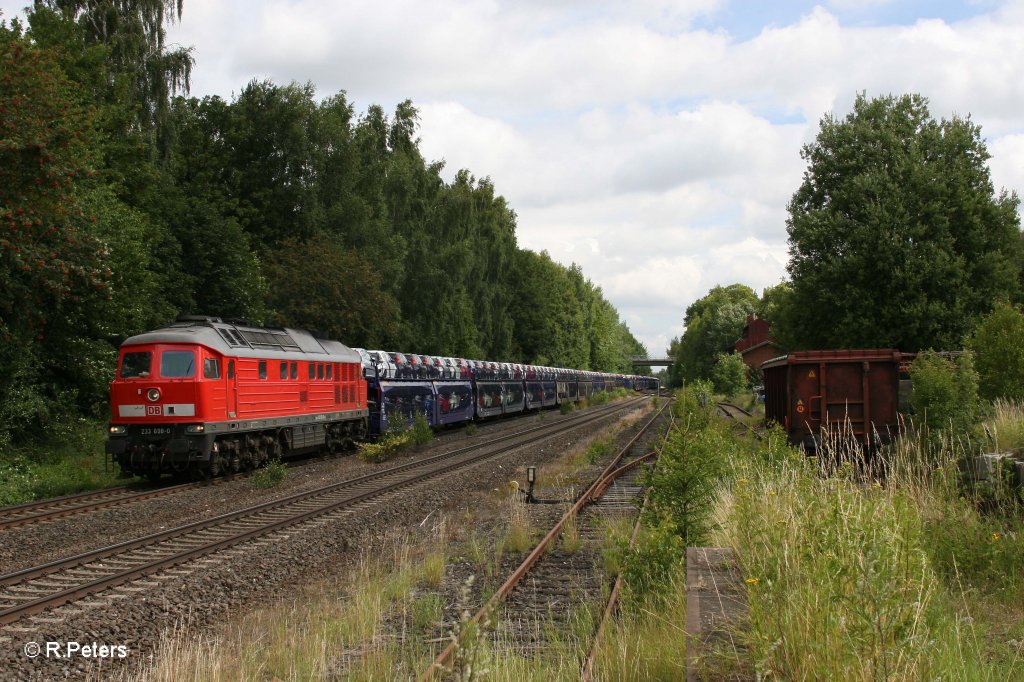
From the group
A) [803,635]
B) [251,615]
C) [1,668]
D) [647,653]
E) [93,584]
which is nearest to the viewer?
[803,635]

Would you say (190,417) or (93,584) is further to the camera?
(190,417)

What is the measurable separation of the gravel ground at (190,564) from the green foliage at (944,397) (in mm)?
7965

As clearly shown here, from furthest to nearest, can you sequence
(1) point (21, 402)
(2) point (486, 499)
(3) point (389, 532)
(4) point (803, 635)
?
(1) point (21, 402) → (2) point (486, 499) → (3) point (389, 532) → (4) point (803, 635)

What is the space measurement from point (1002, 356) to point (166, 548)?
49.7 feet

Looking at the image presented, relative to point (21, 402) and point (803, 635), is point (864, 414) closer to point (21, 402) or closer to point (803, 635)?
point (803, 635)

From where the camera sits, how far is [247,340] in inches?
722

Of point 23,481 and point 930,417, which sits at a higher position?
point 930,417

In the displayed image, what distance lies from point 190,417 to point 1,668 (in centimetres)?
1026

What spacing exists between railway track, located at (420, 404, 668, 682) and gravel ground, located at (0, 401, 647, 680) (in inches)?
94.1

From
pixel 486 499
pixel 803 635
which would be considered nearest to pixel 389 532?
pixel 486 499

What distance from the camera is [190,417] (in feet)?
Result: 52.7

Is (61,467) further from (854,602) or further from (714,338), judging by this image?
(714,338)

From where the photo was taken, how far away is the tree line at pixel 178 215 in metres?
16.7

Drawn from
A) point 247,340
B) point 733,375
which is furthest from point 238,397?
point 733,375
